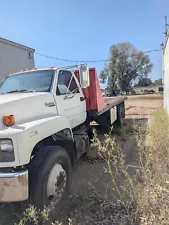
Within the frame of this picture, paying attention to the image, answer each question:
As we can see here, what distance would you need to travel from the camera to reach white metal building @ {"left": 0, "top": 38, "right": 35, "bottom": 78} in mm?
9352

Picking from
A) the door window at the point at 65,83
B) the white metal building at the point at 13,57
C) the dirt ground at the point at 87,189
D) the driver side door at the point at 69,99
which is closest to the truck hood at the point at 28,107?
the driver side door at the point at 69,99

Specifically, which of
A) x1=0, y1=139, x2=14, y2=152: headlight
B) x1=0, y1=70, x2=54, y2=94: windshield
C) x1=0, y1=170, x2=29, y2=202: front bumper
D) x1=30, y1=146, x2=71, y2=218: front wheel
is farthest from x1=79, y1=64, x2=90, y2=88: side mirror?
x1=0, y1=170, x2=29, y2=202: front bumper

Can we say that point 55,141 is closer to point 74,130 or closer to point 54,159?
point 54,159

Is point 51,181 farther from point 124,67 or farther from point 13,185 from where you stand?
point 124,67

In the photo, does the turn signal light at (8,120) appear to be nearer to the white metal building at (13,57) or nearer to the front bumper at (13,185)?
the front bumper at (13,185)

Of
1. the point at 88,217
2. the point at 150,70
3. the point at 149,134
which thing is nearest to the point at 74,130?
the point at 149,134

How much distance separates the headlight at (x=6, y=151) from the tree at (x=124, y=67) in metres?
52.9

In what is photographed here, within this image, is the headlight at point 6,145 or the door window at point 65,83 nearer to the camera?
the headlight at point 6,145

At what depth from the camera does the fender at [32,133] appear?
2396 millimetres

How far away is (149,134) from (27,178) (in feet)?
11.5

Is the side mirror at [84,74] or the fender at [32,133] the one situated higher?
the side mirror at [84,74]

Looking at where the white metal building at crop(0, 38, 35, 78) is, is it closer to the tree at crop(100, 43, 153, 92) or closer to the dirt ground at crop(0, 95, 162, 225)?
the dirt ground at crop(0, 95, 162, 225)

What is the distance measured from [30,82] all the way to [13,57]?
22.2 feet

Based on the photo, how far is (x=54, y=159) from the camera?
A: 2852mm
